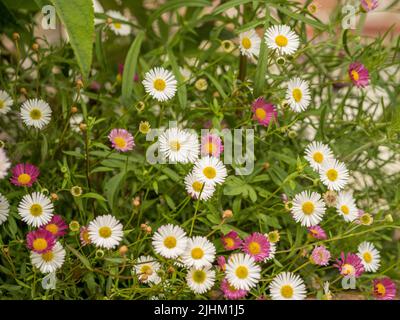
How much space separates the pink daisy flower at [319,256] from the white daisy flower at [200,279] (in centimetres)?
9

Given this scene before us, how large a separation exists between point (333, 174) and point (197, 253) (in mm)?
149

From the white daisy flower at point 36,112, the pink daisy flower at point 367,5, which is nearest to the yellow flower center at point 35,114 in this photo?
the white daisy flower at point 36,112

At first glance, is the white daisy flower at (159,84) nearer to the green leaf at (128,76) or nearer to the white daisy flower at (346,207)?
the green leaf at (128,76)

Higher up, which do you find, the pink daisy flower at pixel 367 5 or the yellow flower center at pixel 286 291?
the pink daisy flower at pixel 367 5

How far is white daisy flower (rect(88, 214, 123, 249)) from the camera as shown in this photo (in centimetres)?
56

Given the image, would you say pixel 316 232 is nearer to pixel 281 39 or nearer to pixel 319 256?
pixel 319 256

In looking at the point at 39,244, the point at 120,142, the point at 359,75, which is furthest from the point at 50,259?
the point at 359,75

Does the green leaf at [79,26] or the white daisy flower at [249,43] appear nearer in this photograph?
the green leaf at [79,26]

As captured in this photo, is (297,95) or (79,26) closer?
(79,26)

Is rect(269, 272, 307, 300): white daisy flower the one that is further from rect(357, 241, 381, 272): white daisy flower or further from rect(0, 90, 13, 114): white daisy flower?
rect(0, 90, 13, 114): white daisy flower

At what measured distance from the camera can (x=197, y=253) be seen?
0.56 m

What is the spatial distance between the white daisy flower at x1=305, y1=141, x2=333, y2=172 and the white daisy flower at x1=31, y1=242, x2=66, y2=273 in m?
0.23

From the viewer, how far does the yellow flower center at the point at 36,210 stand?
0.57 metres

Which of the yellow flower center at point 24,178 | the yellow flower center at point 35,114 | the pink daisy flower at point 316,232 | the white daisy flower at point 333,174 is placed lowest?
the pink daisy flower at point 316,232
